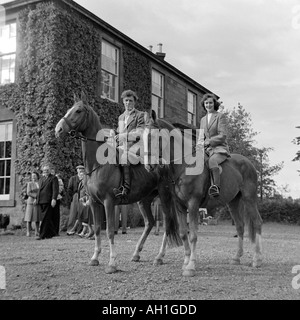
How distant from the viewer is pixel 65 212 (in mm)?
15820

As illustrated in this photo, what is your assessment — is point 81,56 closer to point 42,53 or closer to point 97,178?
point 42,53

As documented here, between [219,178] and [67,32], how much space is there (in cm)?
1263

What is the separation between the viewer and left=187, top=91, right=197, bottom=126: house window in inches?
1108

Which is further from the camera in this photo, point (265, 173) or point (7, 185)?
point (265, 173)

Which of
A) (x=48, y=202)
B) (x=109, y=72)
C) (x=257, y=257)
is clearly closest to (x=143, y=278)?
(x=257, y=257)

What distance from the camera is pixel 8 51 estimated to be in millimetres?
18109

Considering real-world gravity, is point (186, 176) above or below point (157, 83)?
below

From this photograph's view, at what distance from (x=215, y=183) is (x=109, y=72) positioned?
552 inches

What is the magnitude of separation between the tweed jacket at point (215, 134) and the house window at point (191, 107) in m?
20.2

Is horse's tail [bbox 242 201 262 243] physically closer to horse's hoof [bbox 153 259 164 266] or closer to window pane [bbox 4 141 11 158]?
horse's hoof [bbox 153 259 164 266]

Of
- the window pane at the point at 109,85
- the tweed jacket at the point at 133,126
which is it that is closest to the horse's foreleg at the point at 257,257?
the tweed jacket at the point at 133,126

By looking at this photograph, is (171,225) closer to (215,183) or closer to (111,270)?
(215,183)

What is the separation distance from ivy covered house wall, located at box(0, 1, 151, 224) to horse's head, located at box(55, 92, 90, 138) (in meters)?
9.38
